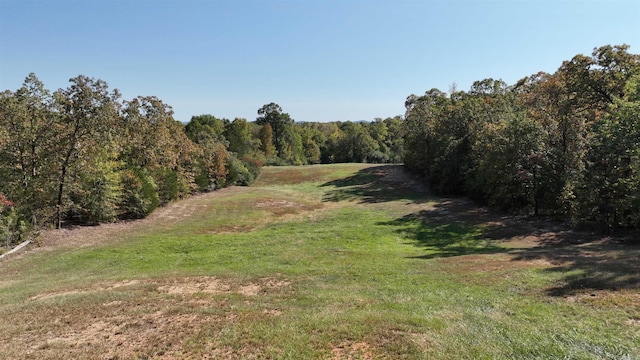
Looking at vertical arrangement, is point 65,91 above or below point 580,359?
above

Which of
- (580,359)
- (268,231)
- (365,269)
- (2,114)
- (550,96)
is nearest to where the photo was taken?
(580,359)

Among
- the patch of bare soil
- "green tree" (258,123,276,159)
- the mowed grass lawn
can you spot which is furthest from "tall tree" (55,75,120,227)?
"green tree" (258,123,276,159)

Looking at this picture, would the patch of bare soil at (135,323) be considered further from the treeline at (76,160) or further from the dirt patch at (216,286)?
the treeline at (76,160)

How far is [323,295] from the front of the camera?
936 centimetres

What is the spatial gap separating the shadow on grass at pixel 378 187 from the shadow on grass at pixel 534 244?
8.24 meters

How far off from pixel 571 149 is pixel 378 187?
24021 millimetres

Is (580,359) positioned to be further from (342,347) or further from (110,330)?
(110,330)

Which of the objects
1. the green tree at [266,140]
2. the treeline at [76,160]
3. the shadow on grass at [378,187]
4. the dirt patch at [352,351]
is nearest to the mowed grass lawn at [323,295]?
the dirt patch at [352,351]

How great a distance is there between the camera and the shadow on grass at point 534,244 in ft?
30.2

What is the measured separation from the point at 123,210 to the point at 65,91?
812 cm

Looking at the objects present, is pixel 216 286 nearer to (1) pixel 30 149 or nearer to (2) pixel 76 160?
(2) pixel 76 160

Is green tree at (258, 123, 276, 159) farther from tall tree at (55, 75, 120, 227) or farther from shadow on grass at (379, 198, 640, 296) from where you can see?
tall tree at (55, 75, 120, 227)

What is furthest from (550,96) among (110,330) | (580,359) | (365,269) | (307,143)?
(307,143)

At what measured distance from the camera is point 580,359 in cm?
527
